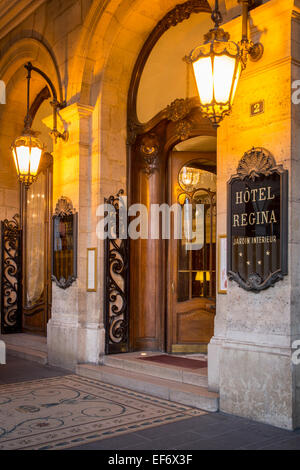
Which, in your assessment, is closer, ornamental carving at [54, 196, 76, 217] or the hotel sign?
the hotel sign

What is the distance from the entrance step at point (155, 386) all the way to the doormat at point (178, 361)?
354mm

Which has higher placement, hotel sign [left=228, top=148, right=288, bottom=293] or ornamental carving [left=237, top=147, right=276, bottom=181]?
ornamental carving [left=237, top=147, right=276, bottom=181]

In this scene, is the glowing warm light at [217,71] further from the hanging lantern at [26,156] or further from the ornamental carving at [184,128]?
the hanging lantern at [26,156]

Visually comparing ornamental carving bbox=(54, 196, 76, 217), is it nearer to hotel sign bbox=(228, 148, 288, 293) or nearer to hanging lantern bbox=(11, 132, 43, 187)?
hanging lantern bbox=(11, 132, 43, 187)

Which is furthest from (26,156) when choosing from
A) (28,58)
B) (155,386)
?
(155,386)

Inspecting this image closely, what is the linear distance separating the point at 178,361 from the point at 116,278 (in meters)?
1.55

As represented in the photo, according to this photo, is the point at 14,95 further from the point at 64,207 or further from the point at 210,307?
the point at 210,307

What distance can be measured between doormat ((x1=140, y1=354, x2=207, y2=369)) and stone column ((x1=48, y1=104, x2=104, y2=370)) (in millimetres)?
836

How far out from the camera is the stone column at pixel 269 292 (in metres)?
4.68

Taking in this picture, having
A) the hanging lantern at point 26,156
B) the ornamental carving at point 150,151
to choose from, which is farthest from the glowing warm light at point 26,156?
the ornamental carving at point 150,151

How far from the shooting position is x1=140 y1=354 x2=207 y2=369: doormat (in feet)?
21.2

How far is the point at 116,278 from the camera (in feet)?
24.8

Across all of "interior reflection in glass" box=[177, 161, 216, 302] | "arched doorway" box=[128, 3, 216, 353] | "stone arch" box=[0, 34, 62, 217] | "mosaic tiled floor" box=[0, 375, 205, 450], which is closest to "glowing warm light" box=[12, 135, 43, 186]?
"arched doorway" box=[128, 3, 216, 353]

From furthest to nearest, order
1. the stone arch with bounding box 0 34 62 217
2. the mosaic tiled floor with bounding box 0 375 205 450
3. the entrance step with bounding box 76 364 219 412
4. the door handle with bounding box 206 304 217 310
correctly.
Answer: the stone arch with bounding box 0 34 62 217 → the door handle with bounding box 206 304 217 310 → the entrance step with bounding box 76 364 219 412 → the mosaic tiled floor with bounding box 0 375 205 450
